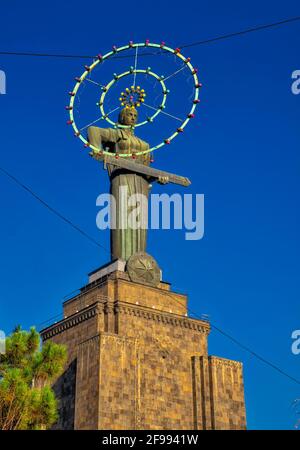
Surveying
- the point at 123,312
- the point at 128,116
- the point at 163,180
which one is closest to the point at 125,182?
the point at 163,180

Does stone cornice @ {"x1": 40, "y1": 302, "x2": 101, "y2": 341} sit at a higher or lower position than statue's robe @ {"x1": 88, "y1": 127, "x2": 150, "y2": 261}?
lower

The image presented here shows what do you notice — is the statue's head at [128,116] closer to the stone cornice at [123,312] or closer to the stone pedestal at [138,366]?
the stone pedestal at [138,366]

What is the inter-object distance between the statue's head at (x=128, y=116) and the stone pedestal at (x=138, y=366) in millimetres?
8950

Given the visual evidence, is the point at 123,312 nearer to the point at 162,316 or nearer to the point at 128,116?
the point at 162,316

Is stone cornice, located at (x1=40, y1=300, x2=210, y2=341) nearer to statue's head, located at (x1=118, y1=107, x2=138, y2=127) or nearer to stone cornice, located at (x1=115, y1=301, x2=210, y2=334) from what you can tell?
stone cornice, located at (x1=115, y1=301, x2=210, y2=334)

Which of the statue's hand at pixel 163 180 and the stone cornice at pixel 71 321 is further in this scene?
the statue's hand at pixel 163 180

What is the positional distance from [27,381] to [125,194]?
2028cm

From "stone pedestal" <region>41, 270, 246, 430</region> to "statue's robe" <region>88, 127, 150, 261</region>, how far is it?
2140mm

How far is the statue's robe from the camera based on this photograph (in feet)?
142

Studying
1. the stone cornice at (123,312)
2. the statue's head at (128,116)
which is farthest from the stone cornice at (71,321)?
the statue's head at (128,116)

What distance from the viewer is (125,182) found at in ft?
145

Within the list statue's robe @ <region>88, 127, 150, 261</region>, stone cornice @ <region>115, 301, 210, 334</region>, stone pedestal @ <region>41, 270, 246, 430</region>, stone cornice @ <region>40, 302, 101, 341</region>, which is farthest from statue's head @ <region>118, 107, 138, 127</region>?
stone cornice @ <region>40, 302, 101, 341</region>

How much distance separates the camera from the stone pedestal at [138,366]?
36812 millimetres
